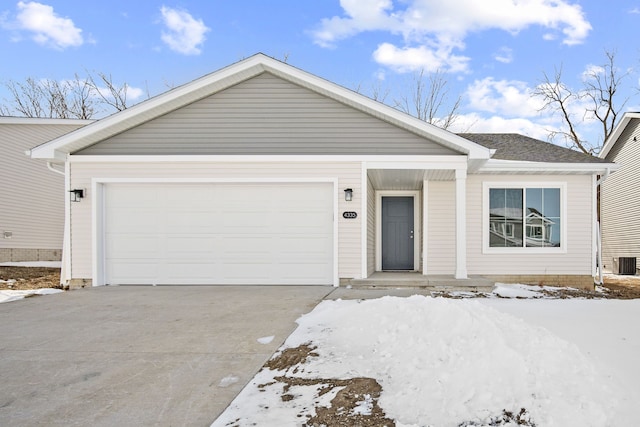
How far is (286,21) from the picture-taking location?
18.9 meters

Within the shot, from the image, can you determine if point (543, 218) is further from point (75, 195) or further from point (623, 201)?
point (75, 195)

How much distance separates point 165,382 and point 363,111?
21.1 ft

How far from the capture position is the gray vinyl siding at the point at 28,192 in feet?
46.4

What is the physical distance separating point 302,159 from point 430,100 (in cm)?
1531

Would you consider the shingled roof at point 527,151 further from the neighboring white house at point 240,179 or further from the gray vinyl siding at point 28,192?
the gray vinyl siding at point 28,192

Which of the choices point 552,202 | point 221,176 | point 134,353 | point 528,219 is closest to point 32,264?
point 221,176

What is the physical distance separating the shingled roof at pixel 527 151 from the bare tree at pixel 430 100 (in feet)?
34.3

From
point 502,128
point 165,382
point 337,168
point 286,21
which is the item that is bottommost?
point 165,382

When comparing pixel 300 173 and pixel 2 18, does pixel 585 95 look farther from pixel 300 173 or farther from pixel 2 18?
→ pixel 2 18

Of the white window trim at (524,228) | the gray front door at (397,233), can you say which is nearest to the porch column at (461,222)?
the white window trim at (524,228)

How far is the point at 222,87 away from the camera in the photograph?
29.0 feet

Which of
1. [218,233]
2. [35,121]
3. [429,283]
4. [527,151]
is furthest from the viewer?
[35,121]

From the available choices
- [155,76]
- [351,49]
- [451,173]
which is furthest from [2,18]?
[451,173]

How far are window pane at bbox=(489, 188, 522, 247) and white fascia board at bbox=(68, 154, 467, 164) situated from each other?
188cm
